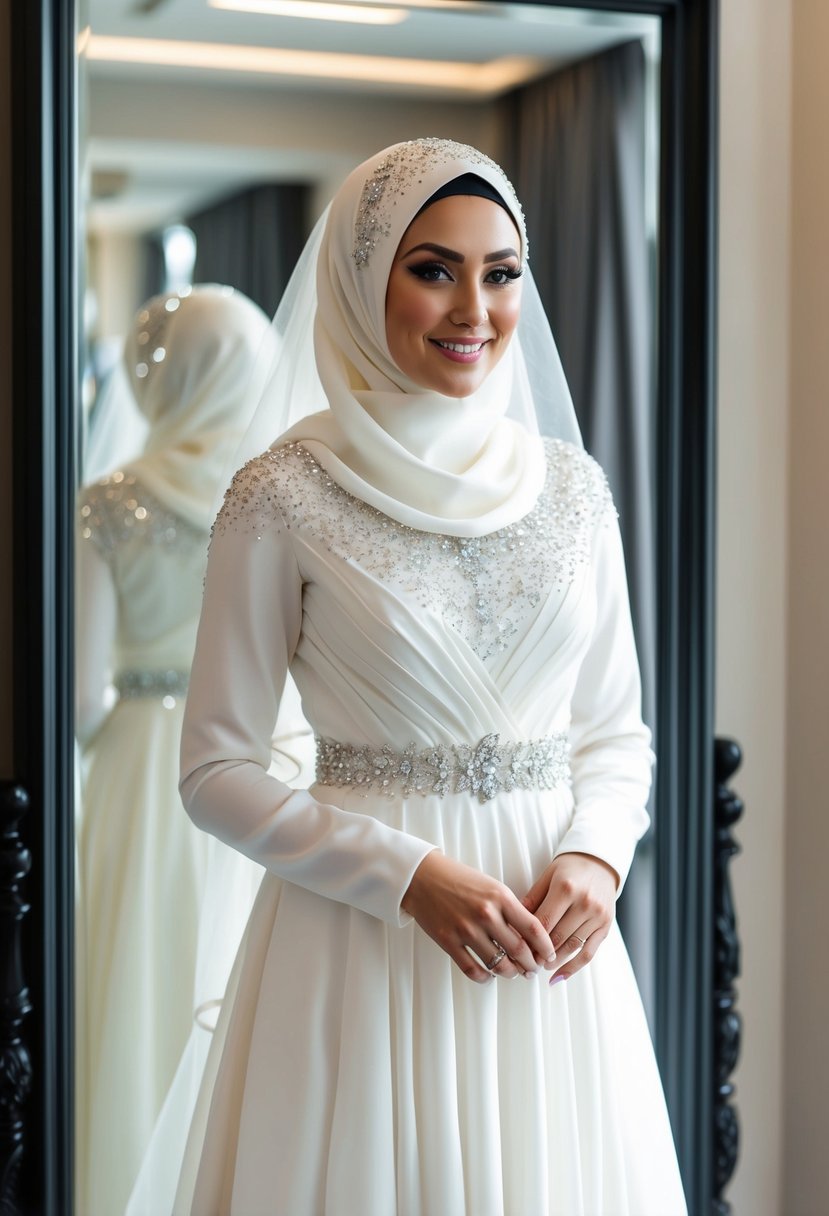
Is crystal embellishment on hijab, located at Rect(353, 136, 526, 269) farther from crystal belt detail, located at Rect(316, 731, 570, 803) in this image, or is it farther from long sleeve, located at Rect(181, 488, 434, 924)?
crystal belt detail, located at Rect(316, 731, 570, 803)

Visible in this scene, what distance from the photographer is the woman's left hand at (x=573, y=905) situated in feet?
4.34

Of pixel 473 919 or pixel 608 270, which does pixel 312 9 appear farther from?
pixel 473 919

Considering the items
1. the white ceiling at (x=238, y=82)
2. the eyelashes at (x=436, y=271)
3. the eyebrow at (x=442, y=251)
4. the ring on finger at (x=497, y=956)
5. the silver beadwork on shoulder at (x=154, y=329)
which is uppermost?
the white ceiling at (x=238, y=82)

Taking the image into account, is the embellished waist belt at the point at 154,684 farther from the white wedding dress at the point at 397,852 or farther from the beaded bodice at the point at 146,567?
the white wedding dress at the point at 397,852

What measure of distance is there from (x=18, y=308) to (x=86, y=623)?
1.34ft

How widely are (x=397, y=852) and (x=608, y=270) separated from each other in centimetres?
102

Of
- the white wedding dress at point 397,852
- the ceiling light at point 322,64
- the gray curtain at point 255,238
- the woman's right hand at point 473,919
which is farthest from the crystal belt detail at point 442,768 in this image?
the ceiling light at point 322,64

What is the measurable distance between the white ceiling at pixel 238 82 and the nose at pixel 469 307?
1.87 feet

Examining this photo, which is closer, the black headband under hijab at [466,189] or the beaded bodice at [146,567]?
the black headband under hijab at [466,189]

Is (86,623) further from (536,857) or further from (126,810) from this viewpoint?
(536,857)

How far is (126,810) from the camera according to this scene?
1836 mm

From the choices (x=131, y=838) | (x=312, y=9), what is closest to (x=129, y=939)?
Result: (x=131, y=838)

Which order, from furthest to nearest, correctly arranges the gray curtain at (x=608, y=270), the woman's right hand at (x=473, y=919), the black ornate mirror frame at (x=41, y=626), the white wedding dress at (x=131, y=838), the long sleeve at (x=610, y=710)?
the gray curtain at (x=608, y=270)
the white wedding dress at (x=131, y=838)
the black ornate mirror frame at (x=41, y=626)
the long sleeve at (x=610, y=710)
the woman's right hand at (x=473, y=919)

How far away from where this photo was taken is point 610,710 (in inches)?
60.4
